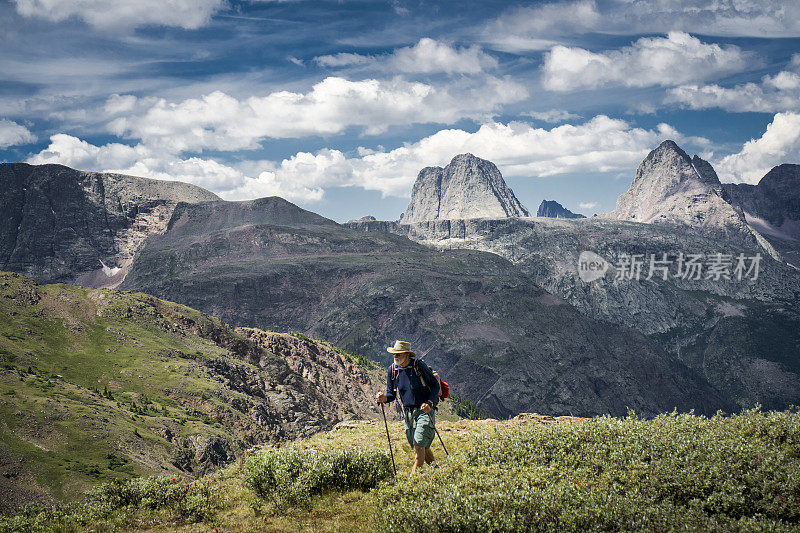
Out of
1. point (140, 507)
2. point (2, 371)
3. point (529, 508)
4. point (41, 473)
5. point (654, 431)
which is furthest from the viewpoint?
point (2, 371)

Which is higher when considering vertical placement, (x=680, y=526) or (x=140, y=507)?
(x=680, y=526)

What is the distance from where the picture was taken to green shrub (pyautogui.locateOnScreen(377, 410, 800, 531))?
10.7 metres

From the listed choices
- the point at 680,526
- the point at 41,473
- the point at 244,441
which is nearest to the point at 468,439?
the point at 680,526

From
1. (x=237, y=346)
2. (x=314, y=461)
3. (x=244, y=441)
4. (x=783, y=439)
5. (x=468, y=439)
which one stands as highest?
(x=783, y=439)

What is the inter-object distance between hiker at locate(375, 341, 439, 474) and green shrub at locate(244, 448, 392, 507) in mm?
1278

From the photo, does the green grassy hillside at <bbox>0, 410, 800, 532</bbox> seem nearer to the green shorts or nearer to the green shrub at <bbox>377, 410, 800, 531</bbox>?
the green shrub at <bbox>377, 410, 800, 531</bbox>

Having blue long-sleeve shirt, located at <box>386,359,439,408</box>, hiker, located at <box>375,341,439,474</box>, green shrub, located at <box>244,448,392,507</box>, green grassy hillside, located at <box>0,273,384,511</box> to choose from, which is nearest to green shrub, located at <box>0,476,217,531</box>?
green shrub, located at <box>244,448,392,507</box>

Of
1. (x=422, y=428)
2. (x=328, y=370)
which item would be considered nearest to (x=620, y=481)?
(x=422, y=428)

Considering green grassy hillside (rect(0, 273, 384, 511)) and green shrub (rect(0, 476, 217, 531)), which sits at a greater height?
green shrub (rect(0, 476, 217, 531))

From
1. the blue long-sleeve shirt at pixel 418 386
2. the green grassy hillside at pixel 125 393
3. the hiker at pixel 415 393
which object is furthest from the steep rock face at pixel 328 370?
the blue long-sleeve shirt at pixel 418 386

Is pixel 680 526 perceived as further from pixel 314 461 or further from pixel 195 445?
pixel 195 445

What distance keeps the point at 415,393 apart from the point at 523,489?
4.58m

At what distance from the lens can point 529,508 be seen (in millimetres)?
11172

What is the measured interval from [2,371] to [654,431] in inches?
2763
